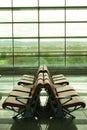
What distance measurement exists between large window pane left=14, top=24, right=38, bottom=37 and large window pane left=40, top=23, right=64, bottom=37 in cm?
34

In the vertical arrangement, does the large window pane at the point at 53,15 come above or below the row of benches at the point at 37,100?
above

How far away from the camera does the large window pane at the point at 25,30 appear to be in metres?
14.1

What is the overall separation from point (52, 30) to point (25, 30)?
130cm

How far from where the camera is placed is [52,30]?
14.1 meters

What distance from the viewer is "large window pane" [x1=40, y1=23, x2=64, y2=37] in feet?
46.1

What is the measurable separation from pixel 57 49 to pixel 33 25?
1.64 metres

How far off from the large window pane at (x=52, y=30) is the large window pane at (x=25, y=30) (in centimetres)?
34

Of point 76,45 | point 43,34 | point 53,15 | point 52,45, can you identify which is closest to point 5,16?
point 43,34

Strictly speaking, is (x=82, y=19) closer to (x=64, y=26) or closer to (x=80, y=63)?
(x=64, y=26)
